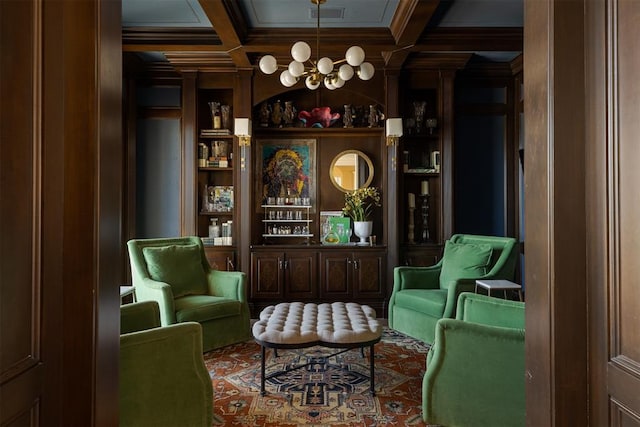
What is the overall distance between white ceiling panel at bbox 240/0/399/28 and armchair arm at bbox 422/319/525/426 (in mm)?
3031

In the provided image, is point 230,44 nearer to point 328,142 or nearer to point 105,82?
point 328,142

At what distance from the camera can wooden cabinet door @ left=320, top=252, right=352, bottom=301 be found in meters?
5.01

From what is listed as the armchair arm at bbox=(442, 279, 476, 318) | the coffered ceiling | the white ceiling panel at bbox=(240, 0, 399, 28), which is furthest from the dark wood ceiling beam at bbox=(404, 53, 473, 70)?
the armchair arm at bbox=(442, 279, 476, 318)

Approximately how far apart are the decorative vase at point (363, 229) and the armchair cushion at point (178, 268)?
1.92m

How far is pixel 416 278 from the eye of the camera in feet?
14.2

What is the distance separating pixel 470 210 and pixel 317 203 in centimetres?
193

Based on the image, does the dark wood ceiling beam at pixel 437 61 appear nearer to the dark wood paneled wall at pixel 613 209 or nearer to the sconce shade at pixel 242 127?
the sconce shade at pixel 242 127

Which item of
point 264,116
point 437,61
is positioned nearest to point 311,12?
point 264,116

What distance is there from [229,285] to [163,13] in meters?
2.70

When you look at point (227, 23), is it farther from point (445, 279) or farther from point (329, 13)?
point (445, 279)

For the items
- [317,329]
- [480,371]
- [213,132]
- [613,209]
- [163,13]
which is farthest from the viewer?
[213,132]

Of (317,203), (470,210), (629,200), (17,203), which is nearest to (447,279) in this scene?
(470,210)

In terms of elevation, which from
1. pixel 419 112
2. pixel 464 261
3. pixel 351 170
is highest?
pixel 419 112

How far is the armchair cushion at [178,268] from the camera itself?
3.78m
